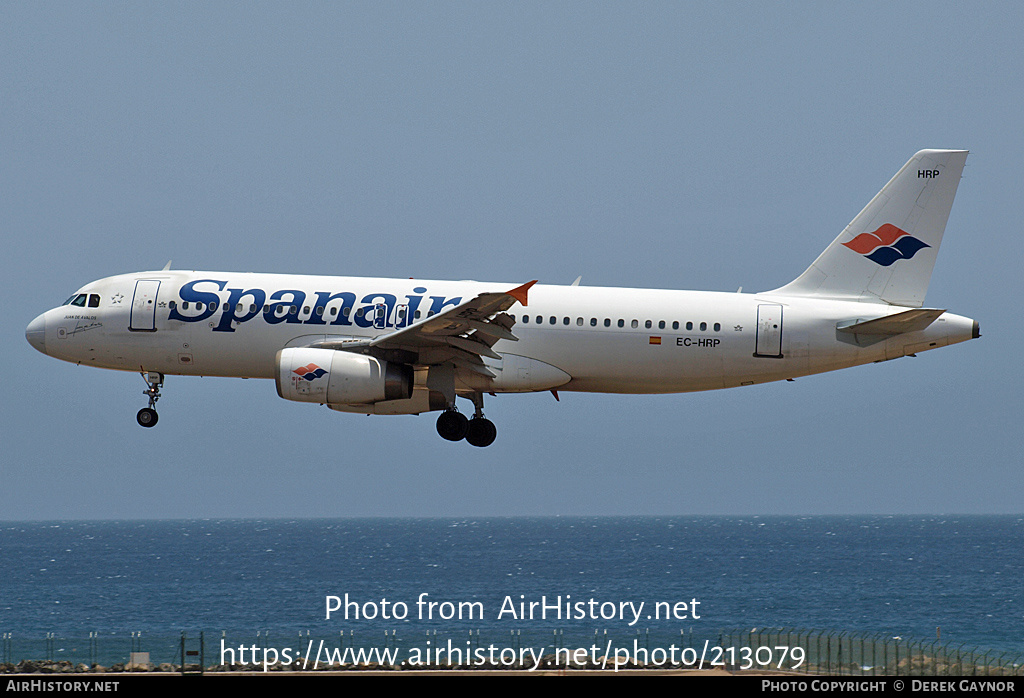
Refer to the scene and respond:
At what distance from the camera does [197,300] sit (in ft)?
104

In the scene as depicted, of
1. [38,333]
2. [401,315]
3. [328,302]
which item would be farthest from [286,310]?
[38,333]

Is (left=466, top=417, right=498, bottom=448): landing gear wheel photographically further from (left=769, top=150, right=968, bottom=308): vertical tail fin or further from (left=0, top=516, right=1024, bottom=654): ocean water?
(left=0, top=516, right=1024, bottom=654): ocean water

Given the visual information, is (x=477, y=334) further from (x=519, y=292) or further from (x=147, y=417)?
(x=147, y=417)

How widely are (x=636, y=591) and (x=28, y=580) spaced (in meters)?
88.5

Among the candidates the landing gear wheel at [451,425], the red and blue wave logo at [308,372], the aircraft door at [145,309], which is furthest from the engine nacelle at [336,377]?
the aircraft door at [145,309]

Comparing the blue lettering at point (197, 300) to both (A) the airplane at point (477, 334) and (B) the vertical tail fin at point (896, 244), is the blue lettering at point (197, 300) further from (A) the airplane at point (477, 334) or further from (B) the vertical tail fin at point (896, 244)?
(B) the vertical tail fin at point (896, 244)

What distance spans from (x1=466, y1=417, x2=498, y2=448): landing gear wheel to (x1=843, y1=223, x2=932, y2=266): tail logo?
11720 mm

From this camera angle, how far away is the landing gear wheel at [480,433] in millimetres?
32906

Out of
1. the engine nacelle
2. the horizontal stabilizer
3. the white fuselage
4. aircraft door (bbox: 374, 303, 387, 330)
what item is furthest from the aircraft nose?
the horizontal stabilizer

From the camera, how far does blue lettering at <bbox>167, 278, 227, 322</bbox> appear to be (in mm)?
31641
